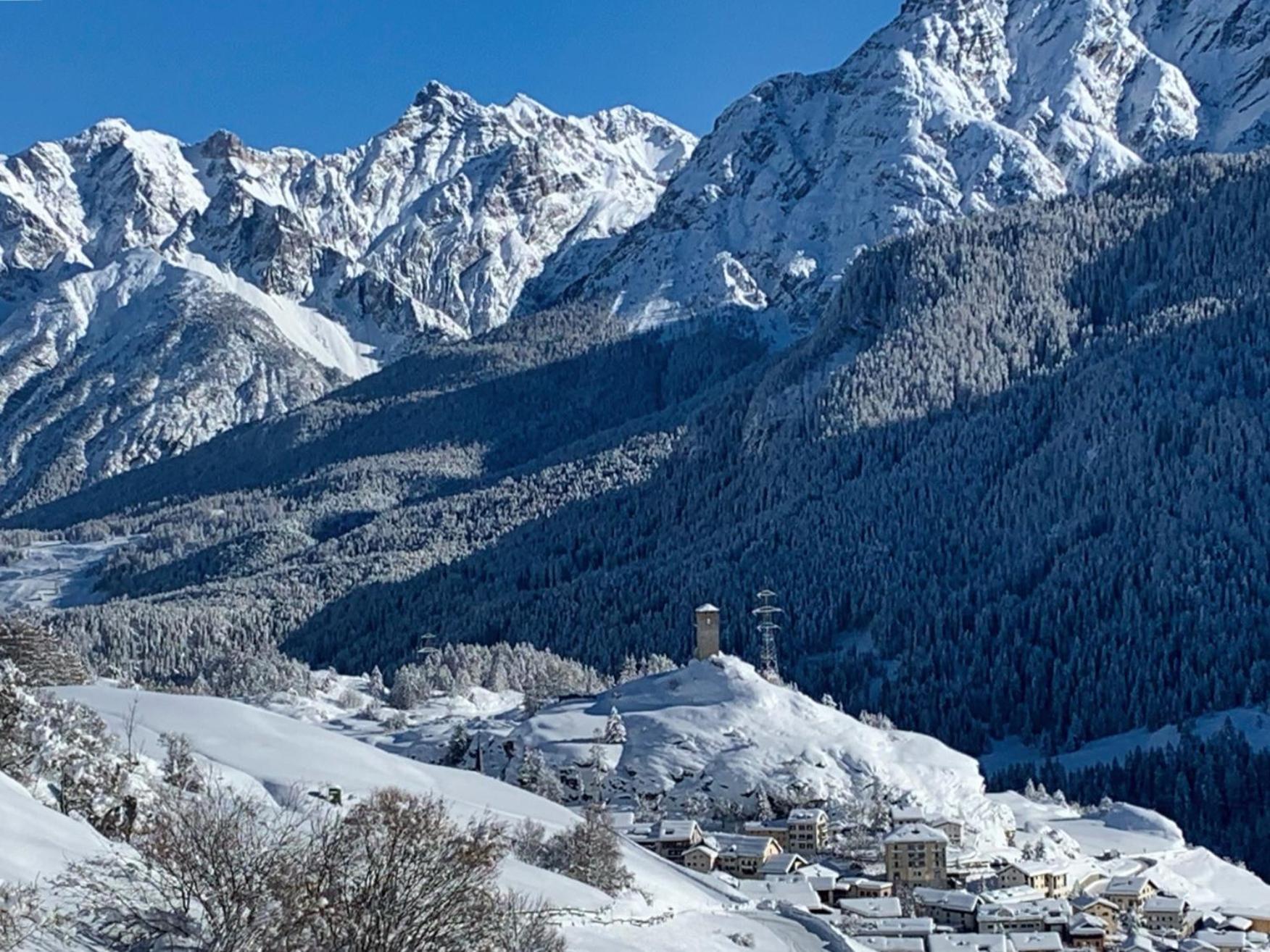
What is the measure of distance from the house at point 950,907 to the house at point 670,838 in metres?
11.6

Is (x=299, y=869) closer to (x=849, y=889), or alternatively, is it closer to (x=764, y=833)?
(x=849, y=889)

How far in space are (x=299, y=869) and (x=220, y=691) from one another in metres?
161

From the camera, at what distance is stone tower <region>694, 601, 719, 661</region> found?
149 meters

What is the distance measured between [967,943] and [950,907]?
12823 millimetres

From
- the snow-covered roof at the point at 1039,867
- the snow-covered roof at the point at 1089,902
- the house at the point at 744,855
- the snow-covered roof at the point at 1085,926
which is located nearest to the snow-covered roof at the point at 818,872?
the house at the point at 744,855

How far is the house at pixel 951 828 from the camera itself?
10950 cm

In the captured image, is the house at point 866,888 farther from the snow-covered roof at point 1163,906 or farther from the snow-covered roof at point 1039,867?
the snow-covered roof at point 1163,906

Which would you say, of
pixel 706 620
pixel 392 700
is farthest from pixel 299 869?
pixel 392 700

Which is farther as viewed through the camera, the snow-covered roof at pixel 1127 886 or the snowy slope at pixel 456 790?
the snow-covered roof at pixel 1127 886

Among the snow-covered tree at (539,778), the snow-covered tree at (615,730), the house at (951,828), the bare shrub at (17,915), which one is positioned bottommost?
the bare shrub at (17,915)

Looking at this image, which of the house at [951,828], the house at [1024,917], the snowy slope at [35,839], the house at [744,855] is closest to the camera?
the snowy slope at [35,839]

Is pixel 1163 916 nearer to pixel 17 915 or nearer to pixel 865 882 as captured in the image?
pixel 865 882

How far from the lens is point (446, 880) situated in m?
37.4

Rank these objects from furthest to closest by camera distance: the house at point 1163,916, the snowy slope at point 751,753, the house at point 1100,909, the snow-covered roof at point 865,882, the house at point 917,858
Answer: the snowy slope at point 751,753 < the house at point 917,858 < the house at point 1163,916 < the house at point 1100,909 < the snow-covered roof at point 865,882
